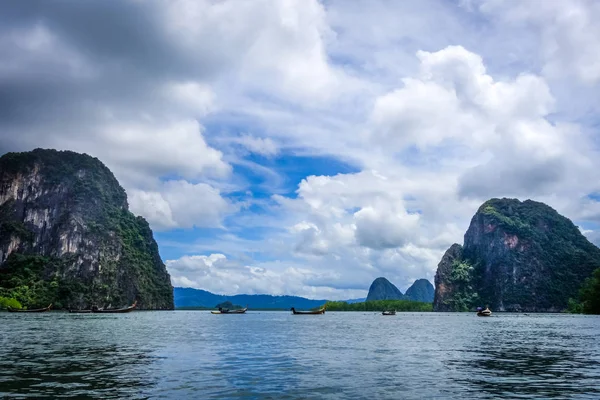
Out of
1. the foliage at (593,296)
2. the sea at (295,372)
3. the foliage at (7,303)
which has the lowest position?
the sea at (295,372)

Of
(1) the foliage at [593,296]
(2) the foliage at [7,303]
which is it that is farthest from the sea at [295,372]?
(2) the foliage at [7,303]

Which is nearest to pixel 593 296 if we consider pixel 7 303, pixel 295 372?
pixel 295 372

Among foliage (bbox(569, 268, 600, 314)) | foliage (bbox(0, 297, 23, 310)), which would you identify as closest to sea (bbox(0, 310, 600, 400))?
foliage (bbox(569, 268, 600, 314))

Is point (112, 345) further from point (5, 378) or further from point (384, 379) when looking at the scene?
point (384, 379)

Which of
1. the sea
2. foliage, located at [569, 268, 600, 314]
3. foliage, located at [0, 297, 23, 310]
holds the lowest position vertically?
the sea

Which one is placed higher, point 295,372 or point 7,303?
point 7,303

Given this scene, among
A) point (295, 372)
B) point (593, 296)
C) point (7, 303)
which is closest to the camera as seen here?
point (295, 372)

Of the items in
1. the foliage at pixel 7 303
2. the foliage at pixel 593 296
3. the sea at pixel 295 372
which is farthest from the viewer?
the foliage at pixel 7 303

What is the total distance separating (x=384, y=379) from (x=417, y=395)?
504cm

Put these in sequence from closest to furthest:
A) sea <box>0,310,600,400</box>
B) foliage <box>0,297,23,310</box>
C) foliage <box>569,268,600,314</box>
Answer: sea <box>0,310,600,400</box> → foliage <box>569,268,600,314</box> → foliage <box>0,297,23,310</box>

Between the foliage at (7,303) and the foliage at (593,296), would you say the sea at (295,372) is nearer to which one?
the foliage at (593,296)

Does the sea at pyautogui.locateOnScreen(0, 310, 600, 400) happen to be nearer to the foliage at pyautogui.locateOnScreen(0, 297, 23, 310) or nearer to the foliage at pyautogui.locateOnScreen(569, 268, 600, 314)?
the foliage at pyautogui.locateOnScreen(569, 268, 600, 314)

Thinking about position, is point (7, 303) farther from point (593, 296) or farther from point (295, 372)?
point (593, 296)

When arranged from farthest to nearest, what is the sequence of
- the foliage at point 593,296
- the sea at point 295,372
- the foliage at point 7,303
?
the foliage at point 7,303 → the foliage at point 593,296 → the sea at point 295,372
